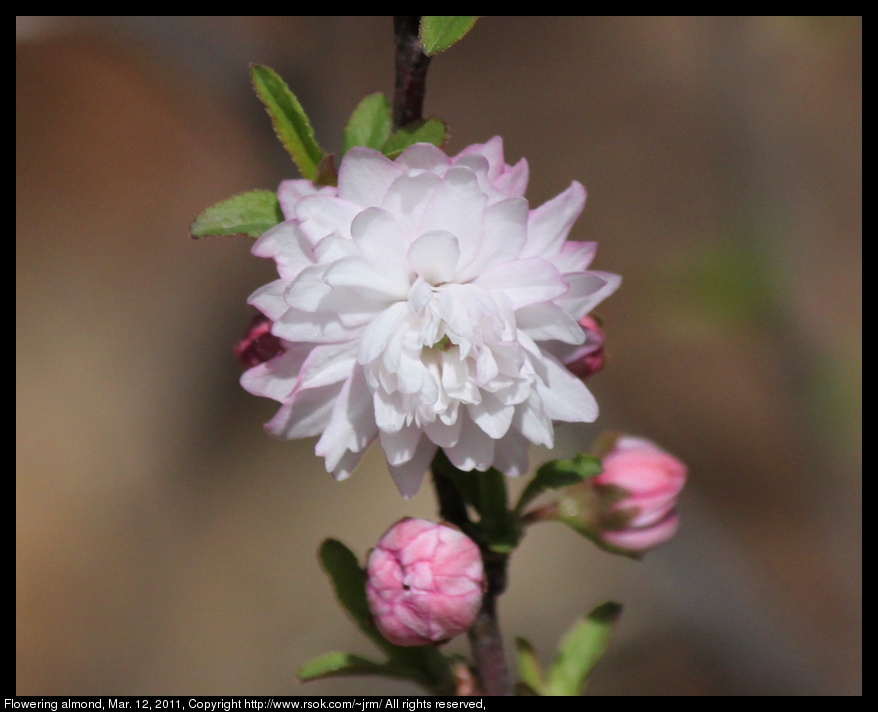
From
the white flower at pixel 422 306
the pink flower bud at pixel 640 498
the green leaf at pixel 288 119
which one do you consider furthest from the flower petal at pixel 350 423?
the pink flower bud at pixel 640 498

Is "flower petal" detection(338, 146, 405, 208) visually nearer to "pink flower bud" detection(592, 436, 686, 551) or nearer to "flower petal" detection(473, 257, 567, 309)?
"flower petal" detection(473, 257, 567, 309)

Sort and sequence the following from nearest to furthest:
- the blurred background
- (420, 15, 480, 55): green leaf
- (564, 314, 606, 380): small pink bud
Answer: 1. (420, 15, 480, 55): green leaf
2. (564, 314, 606, 380): small pink bud
3. the blurred background

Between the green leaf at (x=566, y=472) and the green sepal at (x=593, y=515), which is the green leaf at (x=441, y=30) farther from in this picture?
the green sepal at (x=593, y=515)

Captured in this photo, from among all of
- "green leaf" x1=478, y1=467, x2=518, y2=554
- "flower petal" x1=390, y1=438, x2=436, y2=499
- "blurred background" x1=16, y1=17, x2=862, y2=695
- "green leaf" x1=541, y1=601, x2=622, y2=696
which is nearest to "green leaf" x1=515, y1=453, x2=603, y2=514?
"green leaf" x1=478, y1=467, x2=518, y2=554

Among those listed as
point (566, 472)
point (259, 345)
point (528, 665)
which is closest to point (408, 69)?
point (259, 345)
